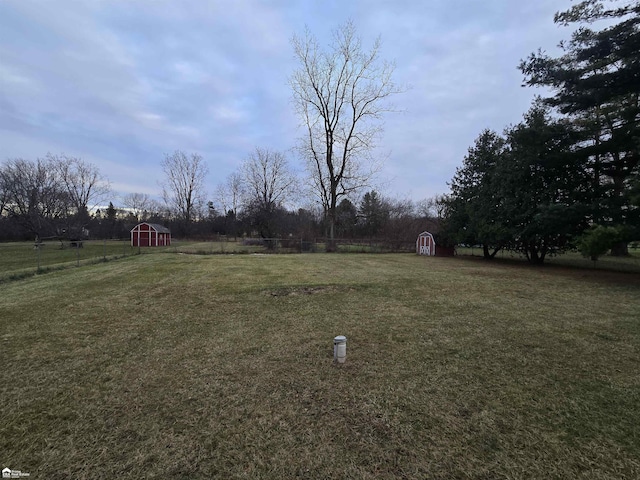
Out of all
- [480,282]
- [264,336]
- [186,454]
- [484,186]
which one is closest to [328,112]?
[484,186]

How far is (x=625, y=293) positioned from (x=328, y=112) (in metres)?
21.8

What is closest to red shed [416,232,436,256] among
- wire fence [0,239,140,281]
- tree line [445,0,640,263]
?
tree line [445,0,640,263]

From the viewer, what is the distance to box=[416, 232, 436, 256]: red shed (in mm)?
22625

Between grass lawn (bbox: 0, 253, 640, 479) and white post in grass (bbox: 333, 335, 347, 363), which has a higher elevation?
white post in grass (bbox: 333, 335, 347, 363)

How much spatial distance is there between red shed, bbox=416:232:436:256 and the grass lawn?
17.4 metres

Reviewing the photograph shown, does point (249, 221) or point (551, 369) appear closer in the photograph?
point (551, 369)

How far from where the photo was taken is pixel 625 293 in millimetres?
7168

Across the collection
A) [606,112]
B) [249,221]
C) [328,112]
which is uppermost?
[328,112]

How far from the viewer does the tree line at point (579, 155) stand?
9008mm

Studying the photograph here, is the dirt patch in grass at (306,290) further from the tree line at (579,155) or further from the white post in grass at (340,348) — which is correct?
the tree line at (579,155)

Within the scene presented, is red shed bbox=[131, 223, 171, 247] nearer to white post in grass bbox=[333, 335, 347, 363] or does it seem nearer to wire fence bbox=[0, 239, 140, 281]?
wire fence bbox=[0, 239, 140, 281]

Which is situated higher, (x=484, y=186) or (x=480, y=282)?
(x=484, y=186)

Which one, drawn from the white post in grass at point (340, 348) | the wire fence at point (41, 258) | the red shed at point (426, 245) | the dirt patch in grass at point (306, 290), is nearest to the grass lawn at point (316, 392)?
the white post in grass at point (340, 348)

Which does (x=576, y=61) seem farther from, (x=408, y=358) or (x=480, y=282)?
(x=408, y=358)
